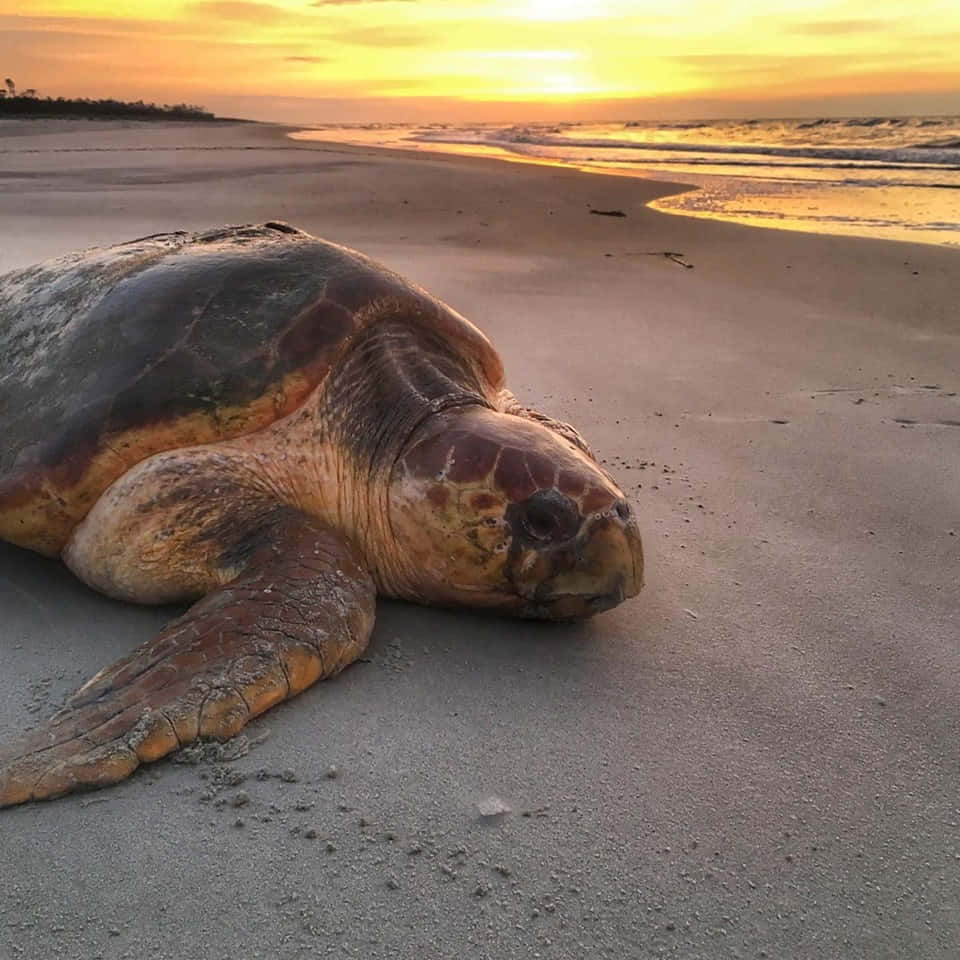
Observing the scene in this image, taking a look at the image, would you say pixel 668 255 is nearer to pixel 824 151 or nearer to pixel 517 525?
pixel 517 525

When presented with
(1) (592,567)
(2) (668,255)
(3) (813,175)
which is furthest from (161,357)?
(3) (813,175)

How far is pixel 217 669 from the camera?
1.63 metres

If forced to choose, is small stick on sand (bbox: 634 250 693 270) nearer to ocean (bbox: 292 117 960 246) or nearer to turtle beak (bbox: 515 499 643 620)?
ocean (bbox: 292 117 960 246)

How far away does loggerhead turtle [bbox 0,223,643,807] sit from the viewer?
1.80 m

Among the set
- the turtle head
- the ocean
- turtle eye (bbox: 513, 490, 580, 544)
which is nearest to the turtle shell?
the turtle head

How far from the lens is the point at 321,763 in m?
1.54

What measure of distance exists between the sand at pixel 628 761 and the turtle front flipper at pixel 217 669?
0.18 feet

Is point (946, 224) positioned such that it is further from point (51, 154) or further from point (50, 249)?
point (51, 154)

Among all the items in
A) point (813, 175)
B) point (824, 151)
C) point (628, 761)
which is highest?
point (824, 151)

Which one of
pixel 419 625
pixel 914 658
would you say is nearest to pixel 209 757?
pixel 419 625

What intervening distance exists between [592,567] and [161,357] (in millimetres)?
1263

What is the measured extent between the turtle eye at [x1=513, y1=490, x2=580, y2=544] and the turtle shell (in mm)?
706

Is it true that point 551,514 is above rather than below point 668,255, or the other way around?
below

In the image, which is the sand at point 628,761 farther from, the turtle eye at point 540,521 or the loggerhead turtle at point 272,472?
the turtle eye at point 540,521
